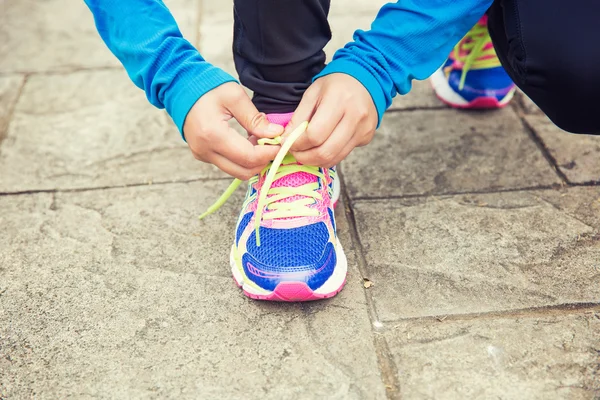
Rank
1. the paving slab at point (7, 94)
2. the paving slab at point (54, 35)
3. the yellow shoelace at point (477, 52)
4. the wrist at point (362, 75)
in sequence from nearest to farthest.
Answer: the wrist at point (362, 75) → the yellow shoelace at point (477, 52) → the paving slab at point (7, 94) → the paving slab at point (54, 35)

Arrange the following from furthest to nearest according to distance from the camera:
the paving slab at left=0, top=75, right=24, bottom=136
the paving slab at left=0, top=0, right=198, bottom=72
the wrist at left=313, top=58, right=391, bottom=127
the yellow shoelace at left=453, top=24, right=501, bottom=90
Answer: the paving slab at left=0, top=0, right=198, bottom=72 < the paving slab at left=0, top=75, right=24, bottom=136 < the yellow shoelace at left=453, top=24, right=501, bottom=90 < the wrist at left=313, top=58, right=391, bottom=127

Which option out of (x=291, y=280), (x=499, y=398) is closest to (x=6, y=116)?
(x=291, y=280)

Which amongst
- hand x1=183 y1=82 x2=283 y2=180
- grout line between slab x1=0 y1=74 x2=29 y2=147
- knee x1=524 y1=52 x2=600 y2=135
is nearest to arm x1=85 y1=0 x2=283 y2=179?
hand x1=183 y1=82 x2=283 y2=180

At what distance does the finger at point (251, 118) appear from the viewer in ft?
3.41

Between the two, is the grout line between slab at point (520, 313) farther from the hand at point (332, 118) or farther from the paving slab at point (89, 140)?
the paving slab at point (89, 140)

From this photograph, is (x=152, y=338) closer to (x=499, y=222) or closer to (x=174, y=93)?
(x=174, y=93)

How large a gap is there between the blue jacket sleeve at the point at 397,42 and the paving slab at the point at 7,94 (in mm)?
1054

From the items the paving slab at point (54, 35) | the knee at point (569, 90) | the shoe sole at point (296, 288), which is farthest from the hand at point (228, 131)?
the paving slab at point (54, 35)

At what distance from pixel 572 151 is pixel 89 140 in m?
1.27

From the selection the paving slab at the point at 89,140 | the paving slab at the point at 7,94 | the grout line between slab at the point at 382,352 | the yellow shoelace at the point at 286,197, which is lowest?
the paving slab at the point at 7,94

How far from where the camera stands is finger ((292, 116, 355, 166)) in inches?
40.5

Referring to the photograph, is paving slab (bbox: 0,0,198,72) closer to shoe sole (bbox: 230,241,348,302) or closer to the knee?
shoe sole (bbox: 230,241,348,302)

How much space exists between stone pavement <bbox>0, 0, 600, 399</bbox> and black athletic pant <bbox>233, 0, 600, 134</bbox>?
0.29m

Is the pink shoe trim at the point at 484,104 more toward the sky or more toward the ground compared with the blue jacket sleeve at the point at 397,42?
more toward the ground
